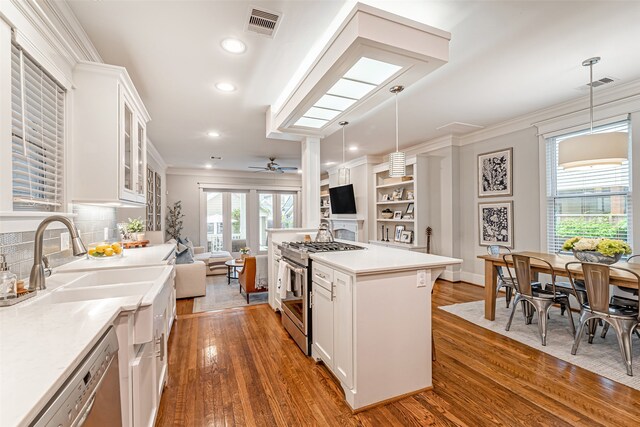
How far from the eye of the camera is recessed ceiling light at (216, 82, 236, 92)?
3.04 meters

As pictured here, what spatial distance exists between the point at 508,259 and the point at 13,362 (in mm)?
4023

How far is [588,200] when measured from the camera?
12.3 feet

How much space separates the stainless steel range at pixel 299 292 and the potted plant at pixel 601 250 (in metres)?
2.19

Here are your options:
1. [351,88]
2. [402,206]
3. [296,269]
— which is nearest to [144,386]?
[296,269]

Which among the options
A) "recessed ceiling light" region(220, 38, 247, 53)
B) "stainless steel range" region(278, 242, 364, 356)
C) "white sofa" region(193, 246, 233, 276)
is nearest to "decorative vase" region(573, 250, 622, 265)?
"stainless steel range" region(278, 242, 364, 356)

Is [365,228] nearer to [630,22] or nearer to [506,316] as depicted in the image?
[506,316]

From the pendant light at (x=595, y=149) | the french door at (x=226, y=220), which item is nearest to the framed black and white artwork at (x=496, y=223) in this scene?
the pendant light at (x=595, y=149)

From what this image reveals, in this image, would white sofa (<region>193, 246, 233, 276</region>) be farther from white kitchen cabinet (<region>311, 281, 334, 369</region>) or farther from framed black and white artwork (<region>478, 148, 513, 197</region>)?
framed black and white artwork (<region>478, 148, 513, 197</region>)

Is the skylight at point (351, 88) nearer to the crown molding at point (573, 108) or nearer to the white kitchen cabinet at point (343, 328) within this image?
the white kitchen cabinet at point (343, 328)

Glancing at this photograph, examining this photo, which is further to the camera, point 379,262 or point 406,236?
point 406,236

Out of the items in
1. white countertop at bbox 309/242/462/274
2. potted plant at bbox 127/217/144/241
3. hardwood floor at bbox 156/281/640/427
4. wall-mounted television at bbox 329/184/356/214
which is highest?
wall-mounted television at bbox 329/184/356/214

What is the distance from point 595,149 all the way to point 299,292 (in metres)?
3.03

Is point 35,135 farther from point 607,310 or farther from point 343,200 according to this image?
point 343,200

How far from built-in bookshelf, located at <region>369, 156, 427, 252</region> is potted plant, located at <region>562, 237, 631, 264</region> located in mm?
2699
